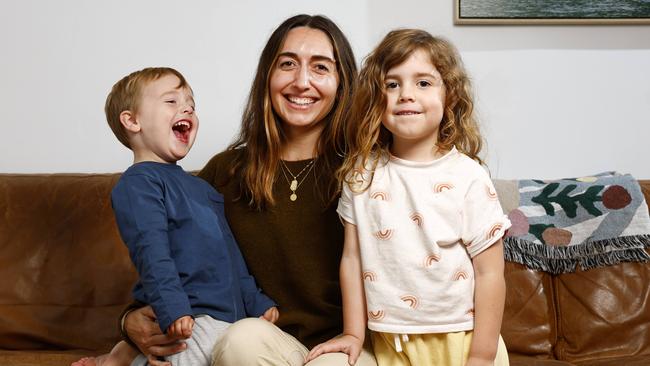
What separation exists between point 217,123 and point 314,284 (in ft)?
3.28

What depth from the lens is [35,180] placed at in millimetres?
2471

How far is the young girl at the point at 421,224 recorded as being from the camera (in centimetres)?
163

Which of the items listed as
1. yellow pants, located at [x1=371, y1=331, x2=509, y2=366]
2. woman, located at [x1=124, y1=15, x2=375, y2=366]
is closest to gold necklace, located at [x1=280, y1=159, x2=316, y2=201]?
woman, located at [x1=124, y1=15, x2=375, y2=366]

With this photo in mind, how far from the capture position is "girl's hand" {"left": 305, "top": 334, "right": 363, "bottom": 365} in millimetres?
1682

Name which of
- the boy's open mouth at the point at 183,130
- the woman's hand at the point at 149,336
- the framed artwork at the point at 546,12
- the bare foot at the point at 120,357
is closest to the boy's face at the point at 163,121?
the boy's open mouth at the point at 183,130

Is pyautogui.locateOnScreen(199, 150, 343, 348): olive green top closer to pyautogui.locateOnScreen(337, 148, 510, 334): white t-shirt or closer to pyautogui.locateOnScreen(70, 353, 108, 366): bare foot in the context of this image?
pyautogui.locateOnScreen(337, 148, 510, 334): white t-shirt

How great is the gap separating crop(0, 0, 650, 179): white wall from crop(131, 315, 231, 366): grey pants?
112cm

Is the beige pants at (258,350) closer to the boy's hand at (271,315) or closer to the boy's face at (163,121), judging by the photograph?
the boy's hand at (271,315)

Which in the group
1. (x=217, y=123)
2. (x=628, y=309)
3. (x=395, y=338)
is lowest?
(x=628, y=309)

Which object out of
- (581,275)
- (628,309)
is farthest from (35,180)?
(628,309)

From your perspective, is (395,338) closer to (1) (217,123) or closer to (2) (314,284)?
(2) (314,284)

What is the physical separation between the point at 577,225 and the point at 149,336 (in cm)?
134

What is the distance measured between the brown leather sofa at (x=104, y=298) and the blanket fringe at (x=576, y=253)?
0.09 feet

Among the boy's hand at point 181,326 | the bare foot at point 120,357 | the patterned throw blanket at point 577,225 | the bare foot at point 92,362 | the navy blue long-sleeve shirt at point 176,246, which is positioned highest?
the navy blue long-sleeve shirt at point 176,246
